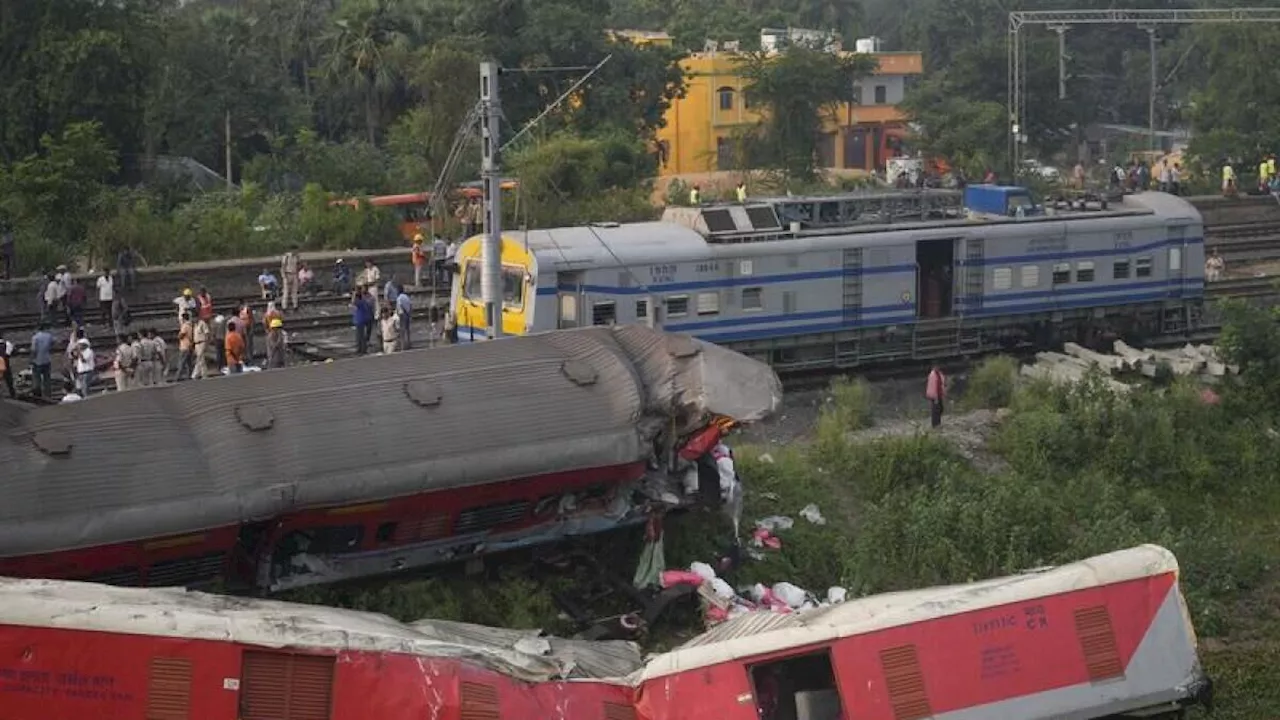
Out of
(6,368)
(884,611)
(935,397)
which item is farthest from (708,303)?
(884,611)

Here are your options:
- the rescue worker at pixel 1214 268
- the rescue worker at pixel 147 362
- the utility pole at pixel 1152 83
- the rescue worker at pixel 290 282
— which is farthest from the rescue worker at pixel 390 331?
the utility pole at pixel 1152 83

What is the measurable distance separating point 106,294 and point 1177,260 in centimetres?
1872

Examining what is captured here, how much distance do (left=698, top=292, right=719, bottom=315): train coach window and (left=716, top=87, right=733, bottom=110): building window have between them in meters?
35.9

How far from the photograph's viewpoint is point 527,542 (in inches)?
687

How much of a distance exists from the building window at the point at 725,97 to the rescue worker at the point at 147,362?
39.2 metres

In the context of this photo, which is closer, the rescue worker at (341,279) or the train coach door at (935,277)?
the train coach door at (935,277)

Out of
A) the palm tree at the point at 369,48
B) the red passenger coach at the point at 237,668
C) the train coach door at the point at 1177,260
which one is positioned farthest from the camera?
the palm tree at the point at 369,48

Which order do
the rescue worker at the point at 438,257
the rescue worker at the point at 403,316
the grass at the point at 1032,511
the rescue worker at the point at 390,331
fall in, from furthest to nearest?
the rescue worker at the point at 438,257
the rescue worker at the point at 403,316
the rescue worker at the point at 390,331
the grass at the point at 1032,511

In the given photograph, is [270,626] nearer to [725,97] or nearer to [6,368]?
[6,368]

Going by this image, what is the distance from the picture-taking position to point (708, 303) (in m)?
26.0

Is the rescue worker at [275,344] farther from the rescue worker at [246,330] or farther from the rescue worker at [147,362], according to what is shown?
the rescue worker at [147,362]

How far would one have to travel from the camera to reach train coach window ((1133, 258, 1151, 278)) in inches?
1190

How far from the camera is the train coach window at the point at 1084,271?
29516mm

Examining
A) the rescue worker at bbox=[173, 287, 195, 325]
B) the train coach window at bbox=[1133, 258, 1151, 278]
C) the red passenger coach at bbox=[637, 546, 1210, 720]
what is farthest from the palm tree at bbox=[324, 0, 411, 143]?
the red passenger coach at bbox=[637, 546, 1210, 720]
